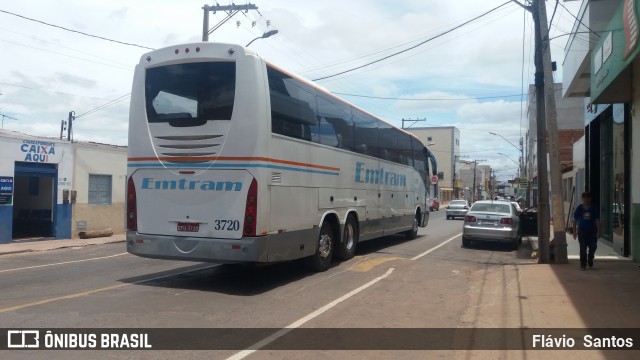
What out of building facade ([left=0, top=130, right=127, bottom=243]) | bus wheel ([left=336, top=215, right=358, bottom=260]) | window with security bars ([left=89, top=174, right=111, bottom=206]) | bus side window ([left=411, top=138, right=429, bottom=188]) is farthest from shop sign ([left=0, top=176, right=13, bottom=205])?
bus side window ([left=411, top=138, right=429, bottom=188])

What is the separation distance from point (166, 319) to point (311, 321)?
6.12 ft

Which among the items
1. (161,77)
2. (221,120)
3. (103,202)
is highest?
(161,77)

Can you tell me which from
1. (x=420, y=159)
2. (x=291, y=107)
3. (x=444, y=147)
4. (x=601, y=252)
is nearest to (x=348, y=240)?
(x=291, y=107)

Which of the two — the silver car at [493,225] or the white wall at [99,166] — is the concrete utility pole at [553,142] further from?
the white wall at [99,166]

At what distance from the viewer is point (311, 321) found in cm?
666

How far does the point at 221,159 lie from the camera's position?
27.3 ft

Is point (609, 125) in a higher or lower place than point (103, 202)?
higher

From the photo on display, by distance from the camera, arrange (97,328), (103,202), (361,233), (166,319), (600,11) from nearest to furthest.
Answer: (97,328) → (166,319) → (361,233) → (600,11) → (103,202)

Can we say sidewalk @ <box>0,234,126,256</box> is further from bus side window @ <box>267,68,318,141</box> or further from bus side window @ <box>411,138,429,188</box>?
bus side window @ <box>411,138,429,188</box>

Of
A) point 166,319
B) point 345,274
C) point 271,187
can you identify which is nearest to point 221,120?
point 271,187

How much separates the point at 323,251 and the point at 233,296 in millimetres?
2860

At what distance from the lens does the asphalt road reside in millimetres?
6406

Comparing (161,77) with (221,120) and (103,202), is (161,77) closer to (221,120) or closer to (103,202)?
(221,120)

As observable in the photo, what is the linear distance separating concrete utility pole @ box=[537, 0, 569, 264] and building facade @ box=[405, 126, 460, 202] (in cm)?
7907
